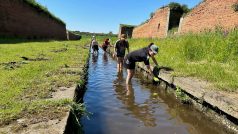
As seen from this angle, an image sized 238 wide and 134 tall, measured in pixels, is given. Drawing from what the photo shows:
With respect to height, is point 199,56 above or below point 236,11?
below

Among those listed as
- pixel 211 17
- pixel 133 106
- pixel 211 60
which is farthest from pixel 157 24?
pixel 133 106

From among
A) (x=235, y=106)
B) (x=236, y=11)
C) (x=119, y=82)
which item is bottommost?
(x=119, y=82)

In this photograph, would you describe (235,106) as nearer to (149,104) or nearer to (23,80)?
(149,104)

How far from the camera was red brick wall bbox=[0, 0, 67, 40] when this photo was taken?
2758 cm

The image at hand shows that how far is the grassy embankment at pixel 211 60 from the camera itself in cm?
812

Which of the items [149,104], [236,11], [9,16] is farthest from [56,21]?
[149,104]

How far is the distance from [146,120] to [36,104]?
2.44 meters

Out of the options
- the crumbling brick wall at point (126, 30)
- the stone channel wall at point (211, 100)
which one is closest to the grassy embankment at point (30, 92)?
the stone channel wall at point (211, 100)

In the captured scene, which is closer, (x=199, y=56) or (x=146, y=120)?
(x=146, y=120)

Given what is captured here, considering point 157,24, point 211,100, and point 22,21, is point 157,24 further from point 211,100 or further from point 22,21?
point 211,100

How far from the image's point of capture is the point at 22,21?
3181 centimetres

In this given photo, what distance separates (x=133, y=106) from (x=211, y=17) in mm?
13033

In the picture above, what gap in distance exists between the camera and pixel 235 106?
5789 millimetres

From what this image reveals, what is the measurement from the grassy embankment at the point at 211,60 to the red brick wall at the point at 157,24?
13.9m
